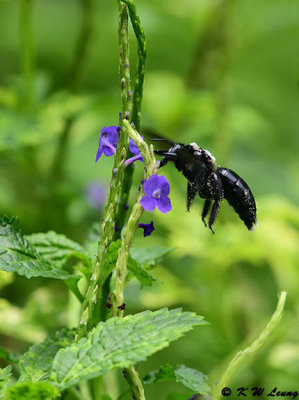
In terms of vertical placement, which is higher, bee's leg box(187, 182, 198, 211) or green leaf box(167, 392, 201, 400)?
bee's leg box(187, 182, 198, 211)

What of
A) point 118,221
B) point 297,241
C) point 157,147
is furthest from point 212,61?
point 118,221

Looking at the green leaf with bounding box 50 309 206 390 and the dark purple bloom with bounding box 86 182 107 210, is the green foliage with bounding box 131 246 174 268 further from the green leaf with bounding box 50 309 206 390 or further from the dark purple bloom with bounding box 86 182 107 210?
the dark purple bloom with bounding box 86 182 107 210

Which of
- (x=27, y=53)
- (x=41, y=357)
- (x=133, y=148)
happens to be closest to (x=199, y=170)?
(x=133, y=148)

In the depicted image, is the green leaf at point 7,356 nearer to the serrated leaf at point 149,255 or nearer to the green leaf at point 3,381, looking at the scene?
the green leaf at point 3,381

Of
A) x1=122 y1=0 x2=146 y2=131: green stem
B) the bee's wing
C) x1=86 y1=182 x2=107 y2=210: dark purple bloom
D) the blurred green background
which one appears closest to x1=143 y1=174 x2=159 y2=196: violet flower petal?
x1=122 y1=0 x2=146 y2=131: green stem

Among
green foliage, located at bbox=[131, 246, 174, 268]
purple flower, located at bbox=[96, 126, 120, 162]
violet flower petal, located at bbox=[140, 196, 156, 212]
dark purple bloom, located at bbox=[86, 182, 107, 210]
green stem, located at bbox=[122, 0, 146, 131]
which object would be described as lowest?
green foliage, located at bbox=[131, 246, 174, 268]

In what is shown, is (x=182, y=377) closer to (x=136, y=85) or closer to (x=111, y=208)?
(x=111, y=208)

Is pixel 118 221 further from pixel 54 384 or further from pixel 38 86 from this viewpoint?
pixel 38 86
